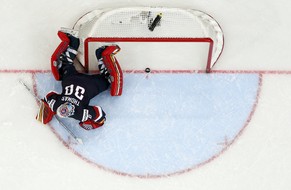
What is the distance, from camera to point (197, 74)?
3273 millimetres

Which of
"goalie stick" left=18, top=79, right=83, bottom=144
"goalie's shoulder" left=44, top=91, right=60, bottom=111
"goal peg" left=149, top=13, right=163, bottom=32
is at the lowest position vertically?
"goalie stick" left=18, top=79, right=83, bottom=144

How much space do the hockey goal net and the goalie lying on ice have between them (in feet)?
0.36

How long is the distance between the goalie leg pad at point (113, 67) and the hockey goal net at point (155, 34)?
0.14 m

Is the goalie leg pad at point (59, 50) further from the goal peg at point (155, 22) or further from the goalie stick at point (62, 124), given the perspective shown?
the goal peg at point (155, 22)

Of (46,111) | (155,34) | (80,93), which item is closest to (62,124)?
(46,111)

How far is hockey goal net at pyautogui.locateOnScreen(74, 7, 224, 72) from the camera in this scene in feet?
10.7

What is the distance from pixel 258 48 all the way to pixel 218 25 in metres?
0.25

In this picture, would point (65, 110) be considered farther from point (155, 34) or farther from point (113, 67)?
point (155, 34)

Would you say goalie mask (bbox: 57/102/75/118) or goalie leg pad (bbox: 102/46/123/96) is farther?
goalie leg pad (bbox: 102/46/123/96)

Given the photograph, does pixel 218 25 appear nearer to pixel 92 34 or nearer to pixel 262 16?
pixel 262 16

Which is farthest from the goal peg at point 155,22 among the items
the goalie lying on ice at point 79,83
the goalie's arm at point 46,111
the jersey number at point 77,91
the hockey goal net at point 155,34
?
the goalie's arm at point 46,111

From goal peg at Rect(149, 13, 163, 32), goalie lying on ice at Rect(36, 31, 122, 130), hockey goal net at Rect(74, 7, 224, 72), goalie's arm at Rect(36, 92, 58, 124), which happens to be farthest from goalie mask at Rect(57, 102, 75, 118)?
goal peg at Rect(149, 13, 163, 32)

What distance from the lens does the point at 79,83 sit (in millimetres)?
3080

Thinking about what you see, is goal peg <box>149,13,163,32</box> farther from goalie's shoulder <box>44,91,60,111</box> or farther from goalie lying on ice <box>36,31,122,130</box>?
goalie's shoulder <box>44,91,60,111</box>
